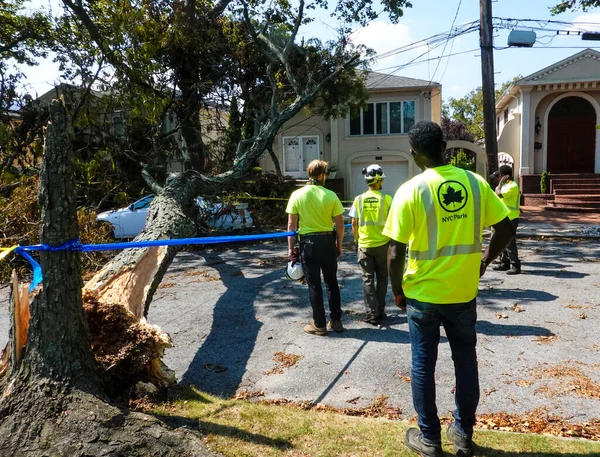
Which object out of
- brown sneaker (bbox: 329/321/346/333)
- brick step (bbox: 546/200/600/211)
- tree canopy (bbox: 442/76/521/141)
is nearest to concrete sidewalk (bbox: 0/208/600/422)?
brown sneaker (bbox: 329/321/346/333)

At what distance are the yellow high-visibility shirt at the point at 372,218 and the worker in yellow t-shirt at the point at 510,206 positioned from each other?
273 cm

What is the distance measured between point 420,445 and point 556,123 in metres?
21.0

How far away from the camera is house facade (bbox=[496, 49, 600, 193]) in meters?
19.7

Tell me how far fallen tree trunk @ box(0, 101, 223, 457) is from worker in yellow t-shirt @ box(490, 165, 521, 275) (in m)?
5.88

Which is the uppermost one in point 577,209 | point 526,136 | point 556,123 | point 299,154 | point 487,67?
point 487,67

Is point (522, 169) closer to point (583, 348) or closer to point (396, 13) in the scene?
point (396, 13)

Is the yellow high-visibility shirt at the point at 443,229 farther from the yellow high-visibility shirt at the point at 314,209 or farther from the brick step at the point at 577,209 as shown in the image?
the brick step at the point at 577,209

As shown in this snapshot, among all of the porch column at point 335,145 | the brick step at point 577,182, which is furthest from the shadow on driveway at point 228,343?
the porch column at point 335,145

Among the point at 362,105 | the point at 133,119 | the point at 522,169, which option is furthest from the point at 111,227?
the point at 522,169

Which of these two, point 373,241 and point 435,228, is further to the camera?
point 373,241

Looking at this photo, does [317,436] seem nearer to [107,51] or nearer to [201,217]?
[201,217]

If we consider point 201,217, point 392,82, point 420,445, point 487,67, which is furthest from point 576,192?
point 420,445

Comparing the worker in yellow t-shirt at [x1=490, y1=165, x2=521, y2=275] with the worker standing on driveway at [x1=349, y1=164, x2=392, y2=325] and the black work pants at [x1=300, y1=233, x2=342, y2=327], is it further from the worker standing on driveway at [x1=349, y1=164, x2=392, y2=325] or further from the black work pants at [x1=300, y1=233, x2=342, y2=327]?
the black work pants at [x1=300, y1=233, x2=342, y2=327]

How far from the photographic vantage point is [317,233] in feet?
16.9
